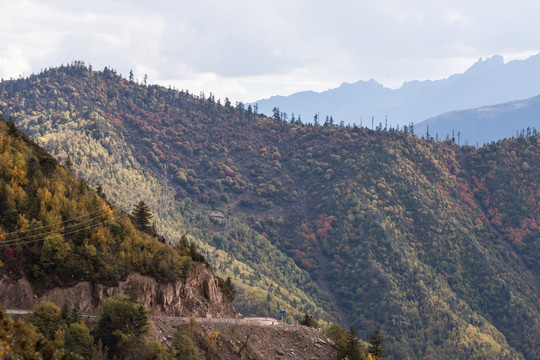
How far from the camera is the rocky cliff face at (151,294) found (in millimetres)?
53125

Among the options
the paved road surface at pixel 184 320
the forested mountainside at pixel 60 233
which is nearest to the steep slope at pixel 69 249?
the forested mountainside at pixel 60 233

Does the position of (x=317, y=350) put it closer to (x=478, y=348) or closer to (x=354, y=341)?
(x=354, y=341)

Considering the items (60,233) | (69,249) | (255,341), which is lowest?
(255,341)

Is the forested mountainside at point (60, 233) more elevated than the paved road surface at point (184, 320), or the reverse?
the forested mountainside at point (60, 233)

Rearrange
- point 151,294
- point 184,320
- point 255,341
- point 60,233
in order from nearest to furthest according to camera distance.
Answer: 1. point 60,233
2. point 184,320
3. point 151,294
4. point 255,341

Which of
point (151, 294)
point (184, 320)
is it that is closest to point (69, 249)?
point (151, 294)

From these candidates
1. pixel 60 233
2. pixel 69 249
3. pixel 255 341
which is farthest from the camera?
pixel 255 341

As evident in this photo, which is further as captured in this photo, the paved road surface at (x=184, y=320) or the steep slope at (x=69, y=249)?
the steep slope at (x=69, y=249)

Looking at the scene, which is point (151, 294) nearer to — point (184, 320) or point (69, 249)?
point (184, 320)

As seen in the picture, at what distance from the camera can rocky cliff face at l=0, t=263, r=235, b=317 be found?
53.1 metres

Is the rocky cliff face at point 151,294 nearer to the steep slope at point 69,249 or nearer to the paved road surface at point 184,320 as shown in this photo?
the steep slope at point 69,249

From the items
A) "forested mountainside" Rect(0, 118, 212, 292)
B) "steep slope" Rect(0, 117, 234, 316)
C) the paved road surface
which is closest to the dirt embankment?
the paved road surface

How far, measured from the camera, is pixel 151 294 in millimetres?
62281

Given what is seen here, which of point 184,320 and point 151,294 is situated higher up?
point 151,294
